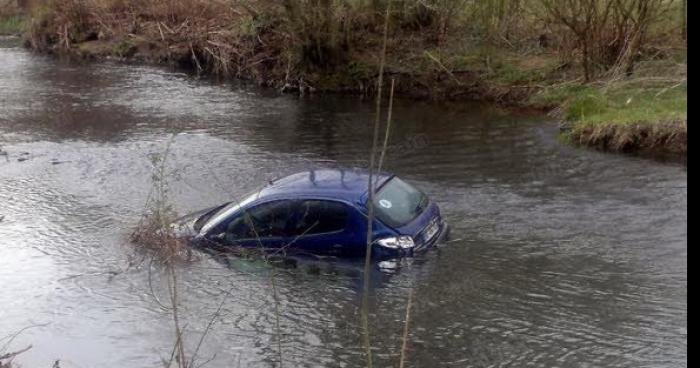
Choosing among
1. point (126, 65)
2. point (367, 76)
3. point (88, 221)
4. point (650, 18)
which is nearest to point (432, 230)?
point (88, 221)

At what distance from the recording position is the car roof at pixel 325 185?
39.7 feet

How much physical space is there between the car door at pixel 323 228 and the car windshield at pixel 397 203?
46 cm

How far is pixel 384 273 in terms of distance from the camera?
1192cm

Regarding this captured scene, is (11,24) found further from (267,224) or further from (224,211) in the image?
(267,224)

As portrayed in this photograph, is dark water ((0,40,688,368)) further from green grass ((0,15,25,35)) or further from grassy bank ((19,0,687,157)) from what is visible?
green grass ((0,15,25,35))

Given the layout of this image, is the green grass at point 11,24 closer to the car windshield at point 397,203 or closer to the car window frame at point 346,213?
the car window frame at point 346,213

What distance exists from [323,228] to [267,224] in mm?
→ 822

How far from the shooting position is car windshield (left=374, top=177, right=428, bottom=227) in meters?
12.0

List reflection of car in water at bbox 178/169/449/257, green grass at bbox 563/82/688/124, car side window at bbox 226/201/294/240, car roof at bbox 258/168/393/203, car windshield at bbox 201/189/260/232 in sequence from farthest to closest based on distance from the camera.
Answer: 1. green grass at bbox 563/82/688/124
2. car windshield at bbox 201/189/260/232
3. car side window at bbox 226/201/294/240
4. car roof at bbox 258/168/393/203
5. reflection of car in water at bbox 178/169/449/257

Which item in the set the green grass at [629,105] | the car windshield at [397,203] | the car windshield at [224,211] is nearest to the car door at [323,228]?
the car windshield at [397,203]

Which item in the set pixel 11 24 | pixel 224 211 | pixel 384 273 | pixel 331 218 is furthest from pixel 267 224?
pixel 11 24

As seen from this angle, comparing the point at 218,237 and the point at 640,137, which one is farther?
the point at 640,137

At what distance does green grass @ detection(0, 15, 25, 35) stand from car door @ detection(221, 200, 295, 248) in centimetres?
3588

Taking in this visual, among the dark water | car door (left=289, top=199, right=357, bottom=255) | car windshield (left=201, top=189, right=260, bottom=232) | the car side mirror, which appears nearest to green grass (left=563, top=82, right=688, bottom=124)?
the dark water
